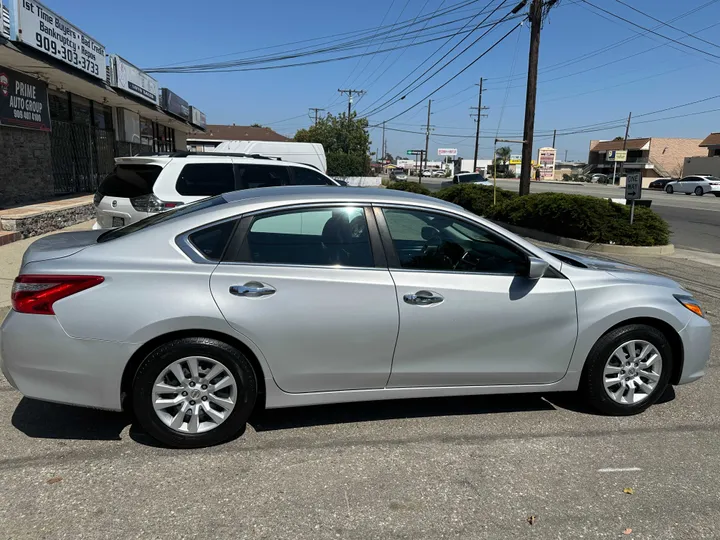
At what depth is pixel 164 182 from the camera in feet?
24.0

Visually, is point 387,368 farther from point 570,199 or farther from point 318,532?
point 570,199

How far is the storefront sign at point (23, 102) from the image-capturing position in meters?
11.3

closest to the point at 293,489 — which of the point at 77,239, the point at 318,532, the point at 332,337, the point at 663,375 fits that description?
the point at 318,532

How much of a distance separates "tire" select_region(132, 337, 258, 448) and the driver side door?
962mm

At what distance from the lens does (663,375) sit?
4.01 meters

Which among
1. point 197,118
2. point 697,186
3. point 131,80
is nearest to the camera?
point 131,80

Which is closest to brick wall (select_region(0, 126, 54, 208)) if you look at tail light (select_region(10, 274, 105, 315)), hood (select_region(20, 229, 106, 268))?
hood (select_region(20, 229, 106, 268))

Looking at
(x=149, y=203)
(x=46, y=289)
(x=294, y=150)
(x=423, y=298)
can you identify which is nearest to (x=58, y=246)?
(x=46, y=289)

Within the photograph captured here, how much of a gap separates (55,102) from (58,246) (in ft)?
44.0

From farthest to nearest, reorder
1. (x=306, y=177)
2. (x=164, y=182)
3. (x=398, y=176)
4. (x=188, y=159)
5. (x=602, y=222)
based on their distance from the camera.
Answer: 1. (x=398, y=176)
2. (x=602, y=222)
3. (x=306, y=177)
4. (x=188, y=159)
5. (x=164, y=182)

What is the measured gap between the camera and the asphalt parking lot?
2756 mm

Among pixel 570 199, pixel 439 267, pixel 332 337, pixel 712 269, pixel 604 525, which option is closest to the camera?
pixel 604 525

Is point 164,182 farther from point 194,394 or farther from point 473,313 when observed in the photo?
point 473,313

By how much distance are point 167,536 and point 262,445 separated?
3.04 ft
